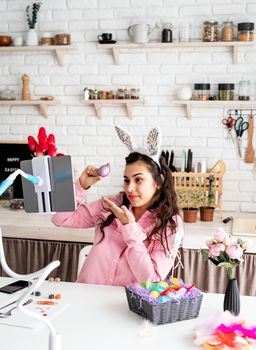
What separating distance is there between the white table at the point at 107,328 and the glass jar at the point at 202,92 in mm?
1788

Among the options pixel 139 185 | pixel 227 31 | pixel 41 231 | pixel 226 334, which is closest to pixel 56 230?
pixel 41 231

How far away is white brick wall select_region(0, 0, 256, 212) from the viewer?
3.60m

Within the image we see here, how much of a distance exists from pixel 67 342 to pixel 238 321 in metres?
0.53

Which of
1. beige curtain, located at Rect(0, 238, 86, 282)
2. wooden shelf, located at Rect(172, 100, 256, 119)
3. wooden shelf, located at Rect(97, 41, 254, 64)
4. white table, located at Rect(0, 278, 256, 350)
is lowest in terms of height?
beige curtain, located at Rect(0, 238, 86, 282)

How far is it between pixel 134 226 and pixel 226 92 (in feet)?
5.38

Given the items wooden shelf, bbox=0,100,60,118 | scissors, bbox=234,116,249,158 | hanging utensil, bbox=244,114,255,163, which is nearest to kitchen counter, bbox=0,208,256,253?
hanging utensil, bbox=244,114,255,163

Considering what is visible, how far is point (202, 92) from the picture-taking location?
3559 mm

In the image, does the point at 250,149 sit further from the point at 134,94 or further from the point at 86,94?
the point at 86,94

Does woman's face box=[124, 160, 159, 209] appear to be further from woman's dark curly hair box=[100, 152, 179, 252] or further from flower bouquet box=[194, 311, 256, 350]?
flower bouquet box=[194, 311, 256, 350]

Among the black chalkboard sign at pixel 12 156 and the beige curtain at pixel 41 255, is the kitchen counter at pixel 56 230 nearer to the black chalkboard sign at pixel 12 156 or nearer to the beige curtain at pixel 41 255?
the beige curtain at pixel 41 255

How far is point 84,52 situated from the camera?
3.79m

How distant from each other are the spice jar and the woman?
119 cm

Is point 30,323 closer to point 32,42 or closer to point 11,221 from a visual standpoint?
point 11,221

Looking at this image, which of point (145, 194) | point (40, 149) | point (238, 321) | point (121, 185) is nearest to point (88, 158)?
point (121, 185)
